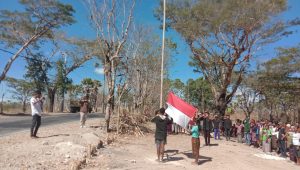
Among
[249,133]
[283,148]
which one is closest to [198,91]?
[249,133]

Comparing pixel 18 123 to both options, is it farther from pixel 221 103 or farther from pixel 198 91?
pixel 198 91

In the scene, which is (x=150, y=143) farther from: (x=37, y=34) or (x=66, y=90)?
(x=66, y=90)

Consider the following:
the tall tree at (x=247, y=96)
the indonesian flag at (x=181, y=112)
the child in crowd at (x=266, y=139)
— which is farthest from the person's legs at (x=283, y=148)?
the tall tree at (x=247, y=96)

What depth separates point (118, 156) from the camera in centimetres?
1217

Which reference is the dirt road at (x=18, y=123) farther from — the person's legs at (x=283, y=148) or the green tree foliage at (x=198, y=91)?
the green tree foliage at (x=198, y=91)

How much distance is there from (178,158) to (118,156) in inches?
84.9

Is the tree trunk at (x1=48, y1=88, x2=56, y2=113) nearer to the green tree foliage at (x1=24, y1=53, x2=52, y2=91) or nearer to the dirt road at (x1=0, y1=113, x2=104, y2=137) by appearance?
the green tree foliage at (x1=24, y1=53, x2=52, y2=91)

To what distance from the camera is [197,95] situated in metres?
60.1

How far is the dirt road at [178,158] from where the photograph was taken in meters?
11.1

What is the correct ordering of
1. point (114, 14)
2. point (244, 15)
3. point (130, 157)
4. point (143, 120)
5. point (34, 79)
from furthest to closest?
point (34, 79)
point (244, 15)
point (143, 120)
point (114, 14)
point (130, 157)

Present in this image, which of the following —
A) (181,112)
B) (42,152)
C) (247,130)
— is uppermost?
(181,112)

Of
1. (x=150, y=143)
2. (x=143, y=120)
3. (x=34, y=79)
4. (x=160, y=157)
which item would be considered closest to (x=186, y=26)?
(x=143, y=120)

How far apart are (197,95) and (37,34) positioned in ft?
103

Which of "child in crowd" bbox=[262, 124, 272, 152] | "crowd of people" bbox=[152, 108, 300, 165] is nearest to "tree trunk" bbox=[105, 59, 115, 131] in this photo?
"crowd of people" bbox=[152, 108, 300, 165]
